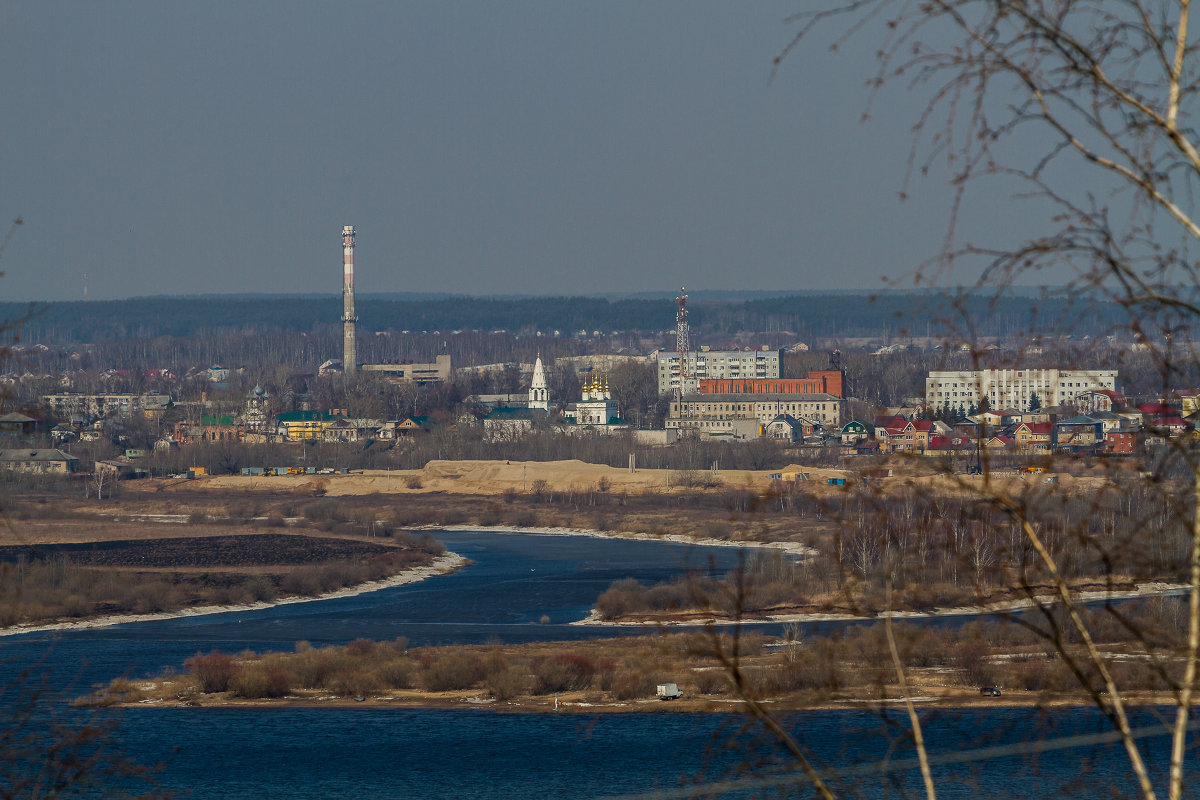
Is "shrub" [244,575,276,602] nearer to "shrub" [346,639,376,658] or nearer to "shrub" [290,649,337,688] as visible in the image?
A: "shrub" [346,639,376,658]

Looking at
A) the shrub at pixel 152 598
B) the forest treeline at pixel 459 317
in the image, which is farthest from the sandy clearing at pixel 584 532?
the forest treeline at pixel 459 317

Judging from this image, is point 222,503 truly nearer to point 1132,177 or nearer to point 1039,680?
point 1039,680

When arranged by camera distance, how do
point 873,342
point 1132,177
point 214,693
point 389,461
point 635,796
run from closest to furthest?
1. point 1132,177
2. point 635,796
3. point 214,693
4. point 389,461
5. point 873,342

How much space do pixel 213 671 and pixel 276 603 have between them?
8.62 m

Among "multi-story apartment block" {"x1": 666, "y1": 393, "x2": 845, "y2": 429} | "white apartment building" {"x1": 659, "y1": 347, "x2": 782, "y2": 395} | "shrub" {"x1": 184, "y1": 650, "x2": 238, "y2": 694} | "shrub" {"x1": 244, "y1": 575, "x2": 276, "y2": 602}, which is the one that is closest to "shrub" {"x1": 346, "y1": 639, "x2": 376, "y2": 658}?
"shrub" {"x1": 184, "y1": 650, "x2": 238, "y2": 694}

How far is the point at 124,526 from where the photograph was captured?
35750 millimetres

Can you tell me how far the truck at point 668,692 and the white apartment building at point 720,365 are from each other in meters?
61.6

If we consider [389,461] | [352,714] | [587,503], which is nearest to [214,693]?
Answer: [352,714]

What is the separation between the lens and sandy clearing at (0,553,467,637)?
68.5ft

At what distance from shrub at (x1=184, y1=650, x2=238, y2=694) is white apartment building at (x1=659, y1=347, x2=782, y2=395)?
61.6 m

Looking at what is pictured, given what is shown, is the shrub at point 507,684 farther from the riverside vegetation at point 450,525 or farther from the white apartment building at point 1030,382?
the white apartment building at point 1030,382

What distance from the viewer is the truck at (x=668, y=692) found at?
52.3 ft

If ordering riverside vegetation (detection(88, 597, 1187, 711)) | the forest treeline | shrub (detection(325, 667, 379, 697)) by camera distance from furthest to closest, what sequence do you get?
1. the forest treeline
2. shrub (detection(325, 667, 379, 697))
3. riverside vegetation (detection(88, 597, 1187, 711))

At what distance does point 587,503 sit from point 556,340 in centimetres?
9594
